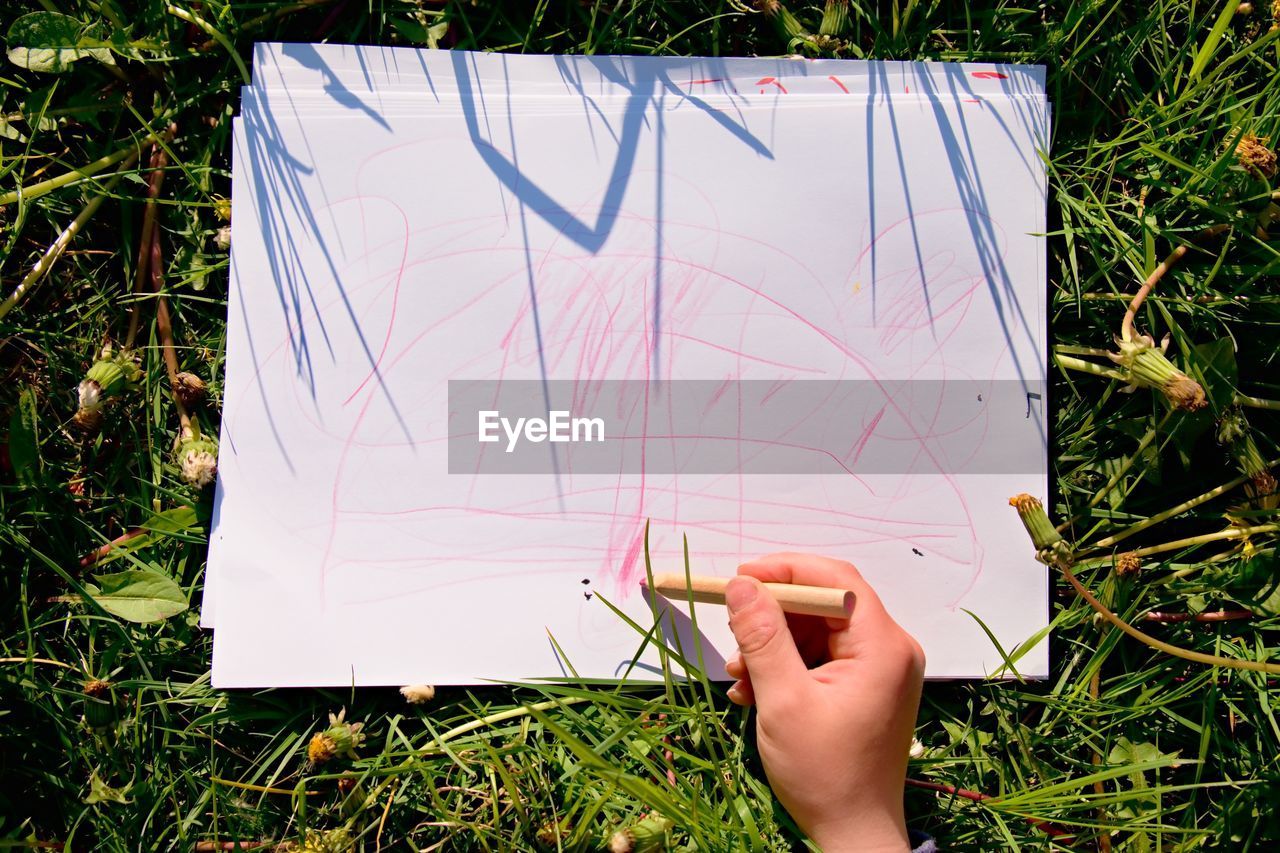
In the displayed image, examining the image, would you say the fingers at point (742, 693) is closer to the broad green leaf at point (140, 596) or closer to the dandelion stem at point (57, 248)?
the broad green leaf at point (140, 596)

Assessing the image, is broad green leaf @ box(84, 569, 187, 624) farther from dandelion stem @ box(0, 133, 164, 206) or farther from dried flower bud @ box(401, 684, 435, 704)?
dandelion stem @ box(0, 133, 164, 206)

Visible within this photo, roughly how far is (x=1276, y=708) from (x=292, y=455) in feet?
3.59

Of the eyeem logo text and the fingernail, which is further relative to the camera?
the eyeem logo text

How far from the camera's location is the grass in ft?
2.82

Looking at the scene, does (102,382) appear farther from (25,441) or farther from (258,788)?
(258,788)

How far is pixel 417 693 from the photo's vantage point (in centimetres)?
85

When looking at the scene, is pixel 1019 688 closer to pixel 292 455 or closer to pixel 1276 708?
pixel 1276 708

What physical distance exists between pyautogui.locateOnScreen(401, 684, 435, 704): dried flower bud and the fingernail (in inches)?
13.1

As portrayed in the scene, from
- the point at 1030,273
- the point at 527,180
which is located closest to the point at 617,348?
the point at 527,180

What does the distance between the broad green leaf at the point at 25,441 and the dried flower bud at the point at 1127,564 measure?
1.17 meters

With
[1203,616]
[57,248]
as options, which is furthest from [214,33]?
[1203,616]

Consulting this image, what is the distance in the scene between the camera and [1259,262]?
0.89 meters
